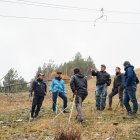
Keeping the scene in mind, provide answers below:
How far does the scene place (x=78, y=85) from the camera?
604 inches

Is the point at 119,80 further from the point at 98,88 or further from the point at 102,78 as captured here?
the point at 98,88

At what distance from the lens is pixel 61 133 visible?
11336mm

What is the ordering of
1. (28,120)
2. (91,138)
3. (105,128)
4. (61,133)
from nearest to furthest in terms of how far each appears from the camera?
1. (61,133)
2. (91,138)
3. (105,128)
4. (28,120)

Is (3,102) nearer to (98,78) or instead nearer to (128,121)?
(98,78)

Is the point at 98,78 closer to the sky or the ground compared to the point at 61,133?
closer to the sky

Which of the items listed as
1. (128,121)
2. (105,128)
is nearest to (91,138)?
(105,128)

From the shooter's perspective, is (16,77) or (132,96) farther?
(16,77)

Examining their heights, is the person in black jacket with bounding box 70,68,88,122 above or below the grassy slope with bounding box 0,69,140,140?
above

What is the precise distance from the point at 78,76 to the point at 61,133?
4.44 metres

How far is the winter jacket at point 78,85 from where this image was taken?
15.2 metres

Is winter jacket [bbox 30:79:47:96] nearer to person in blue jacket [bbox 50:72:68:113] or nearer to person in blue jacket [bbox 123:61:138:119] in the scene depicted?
person in blue jacket [bbox 50:72:68:113]

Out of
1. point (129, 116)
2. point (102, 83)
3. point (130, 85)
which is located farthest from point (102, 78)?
point (129, 116)

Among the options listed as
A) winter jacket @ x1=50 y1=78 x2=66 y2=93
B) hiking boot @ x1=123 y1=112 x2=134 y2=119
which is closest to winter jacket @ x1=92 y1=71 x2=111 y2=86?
winter jacket @ x1=50 y1=78 x2=66 y2=93

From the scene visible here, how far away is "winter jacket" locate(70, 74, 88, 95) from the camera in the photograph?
15242 millimetres
